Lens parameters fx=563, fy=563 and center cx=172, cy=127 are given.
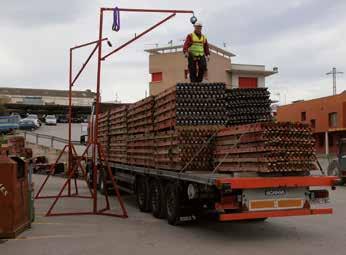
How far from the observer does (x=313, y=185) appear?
33.3 ft

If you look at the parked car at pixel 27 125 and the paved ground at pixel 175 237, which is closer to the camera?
the paved ground at pixel 175 237

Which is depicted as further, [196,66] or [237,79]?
[237,79]

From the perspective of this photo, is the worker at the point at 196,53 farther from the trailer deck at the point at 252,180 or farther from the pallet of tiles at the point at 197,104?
the trailer deck at the point at 252,180

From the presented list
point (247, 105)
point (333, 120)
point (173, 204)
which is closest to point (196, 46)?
point (247, 105)

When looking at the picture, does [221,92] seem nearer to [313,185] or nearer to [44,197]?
[313,185]

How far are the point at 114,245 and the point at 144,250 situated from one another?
75 centimetres

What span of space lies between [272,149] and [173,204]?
3128 mm

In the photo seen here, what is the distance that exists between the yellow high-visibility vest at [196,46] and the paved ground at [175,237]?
13.5 ft

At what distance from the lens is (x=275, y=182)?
31.9 ft

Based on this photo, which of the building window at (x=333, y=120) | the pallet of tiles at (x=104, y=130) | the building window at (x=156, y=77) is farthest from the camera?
the building window at (x=156, y=77)

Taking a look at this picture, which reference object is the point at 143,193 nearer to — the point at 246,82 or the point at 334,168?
the point at 334,168

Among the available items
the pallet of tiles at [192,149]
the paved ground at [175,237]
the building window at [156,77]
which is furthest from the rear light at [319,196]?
the building window at [156,77]

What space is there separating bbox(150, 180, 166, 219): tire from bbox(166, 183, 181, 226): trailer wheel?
0.45m

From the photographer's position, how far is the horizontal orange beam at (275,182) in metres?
9.37
